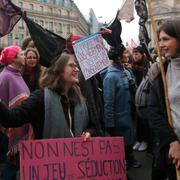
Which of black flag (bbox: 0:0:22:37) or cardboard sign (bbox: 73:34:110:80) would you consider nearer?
cardboard sign (bbox: 73:34:110:80)

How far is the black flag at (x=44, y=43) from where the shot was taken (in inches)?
178

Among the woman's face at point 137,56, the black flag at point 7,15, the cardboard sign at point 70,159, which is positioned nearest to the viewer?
the cardboard sign at point 70,159

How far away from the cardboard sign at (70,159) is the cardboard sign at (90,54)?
1078 mm

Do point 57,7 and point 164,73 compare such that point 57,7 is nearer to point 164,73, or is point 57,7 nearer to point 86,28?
point 86,28

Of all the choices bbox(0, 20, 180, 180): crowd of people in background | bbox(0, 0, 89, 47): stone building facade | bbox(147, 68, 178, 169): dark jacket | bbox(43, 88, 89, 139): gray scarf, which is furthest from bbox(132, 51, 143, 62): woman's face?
bbox(0, 0, 89, 47): stone building facade

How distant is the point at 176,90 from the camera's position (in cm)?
268

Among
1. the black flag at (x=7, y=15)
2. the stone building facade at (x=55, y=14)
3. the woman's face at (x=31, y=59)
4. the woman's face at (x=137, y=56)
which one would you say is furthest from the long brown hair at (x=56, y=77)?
the stone building facade at (x=55, y=14)

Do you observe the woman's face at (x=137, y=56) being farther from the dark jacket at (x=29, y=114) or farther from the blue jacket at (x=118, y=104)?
the dark jacket at (x=29, y=114)

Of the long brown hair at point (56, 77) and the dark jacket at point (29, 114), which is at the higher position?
the long brown hair at point (56, 77)

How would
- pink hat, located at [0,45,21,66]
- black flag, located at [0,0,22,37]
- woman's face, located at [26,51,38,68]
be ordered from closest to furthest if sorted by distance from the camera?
1. black flag, located at [0,0,22,37]
2. pink hat, located at [0,45,21,66]
3. woman's face, located at [26,51,38,68]

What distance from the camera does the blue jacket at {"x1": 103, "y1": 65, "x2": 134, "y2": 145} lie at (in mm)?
5199

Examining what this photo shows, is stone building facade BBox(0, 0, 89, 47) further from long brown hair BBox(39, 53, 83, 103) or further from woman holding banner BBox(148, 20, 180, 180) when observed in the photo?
woman holding banner BBox(148, 20, 180, 180)

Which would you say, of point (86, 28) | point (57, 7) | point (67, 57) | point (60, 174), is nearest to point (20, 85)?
point (67, 57)

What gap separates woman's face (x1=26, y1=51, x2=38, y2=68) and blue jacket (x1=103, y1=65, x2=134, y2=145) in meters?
0.90
